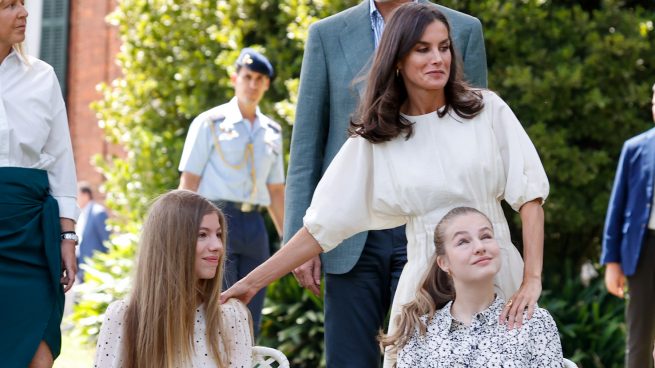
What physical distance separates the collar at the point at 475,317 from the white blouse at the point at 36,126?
63.8 inches

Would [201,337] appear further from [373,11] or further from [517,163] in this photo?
[373,11]

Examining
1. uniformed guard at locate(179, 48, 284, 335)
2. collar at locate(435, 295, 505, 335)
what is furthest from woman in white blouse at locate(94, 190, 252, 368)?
uniformed guard at locate(179, 48, 284, 335)

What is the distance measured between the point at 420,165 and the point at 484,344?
68cm

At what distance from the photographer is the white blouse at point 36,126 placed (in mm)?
4848

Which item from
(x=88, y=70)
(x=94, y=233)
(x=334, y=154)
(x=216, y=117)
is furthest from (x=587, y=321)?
(x=88, y=70)

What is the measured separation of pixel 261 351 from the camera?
4.71 m

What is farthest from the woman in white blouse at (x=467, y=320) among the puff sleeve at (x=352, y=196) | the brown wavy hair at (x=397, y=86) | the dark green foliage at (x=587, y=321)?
the dark green foliage at (x=587, y=321)

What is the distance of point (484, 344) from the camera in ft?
13.8

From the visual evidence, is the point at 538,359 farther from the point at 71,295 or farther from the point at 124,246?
the point at 71,295

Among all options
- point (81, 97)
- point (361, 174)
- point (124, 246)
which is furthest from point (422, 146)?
point (81, 97)

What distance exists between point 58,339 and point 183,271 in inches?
27.5

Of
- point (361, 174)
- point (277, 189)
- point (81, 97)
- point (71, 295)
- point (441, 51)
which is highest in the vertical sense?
point (441, 51)

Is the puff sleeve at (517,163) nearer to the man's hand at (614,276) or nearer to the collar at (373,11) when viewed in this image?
the collar at (373,11)

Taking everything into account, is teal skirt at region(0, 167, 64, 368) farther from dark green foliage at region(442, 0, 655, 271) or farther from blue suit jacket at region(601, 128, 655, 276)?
dark green foliage at region(442, 0, 655, 271)
